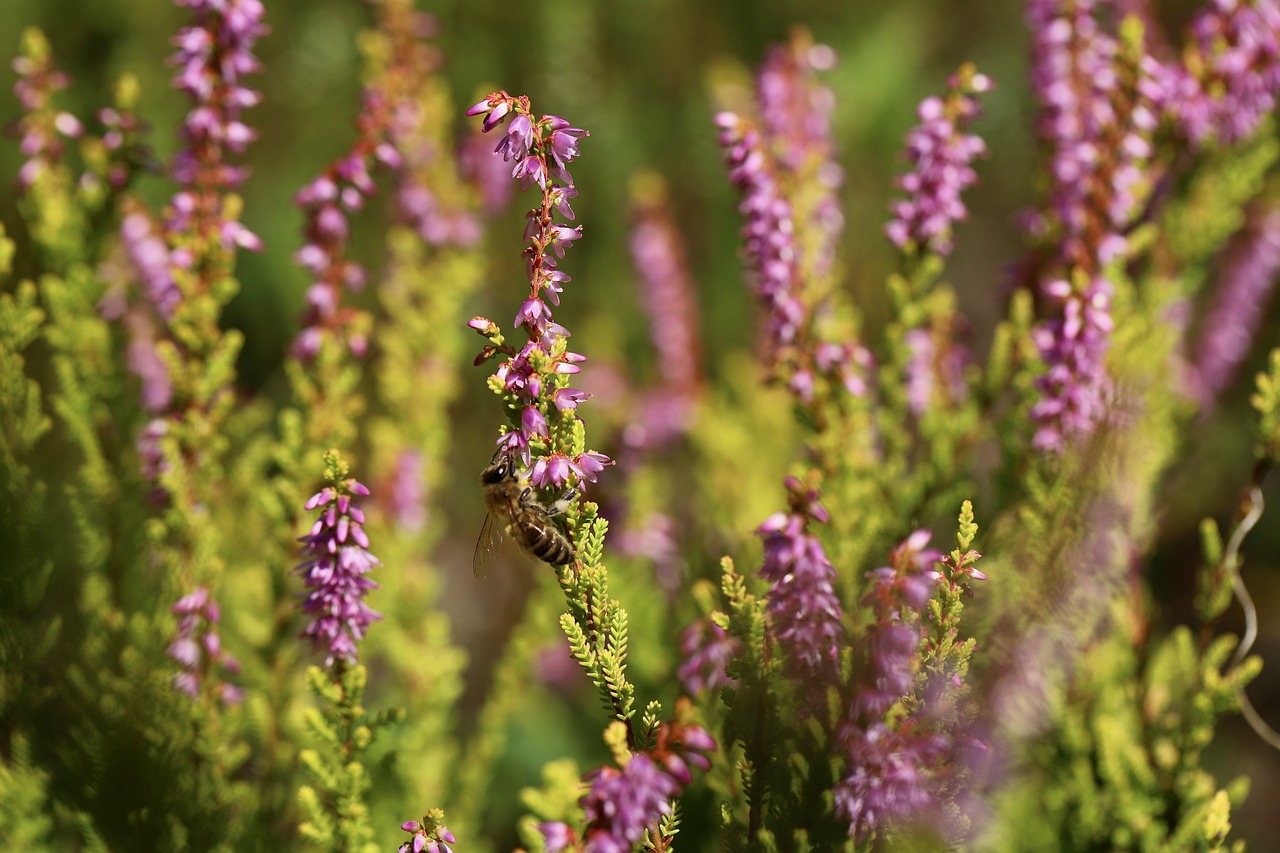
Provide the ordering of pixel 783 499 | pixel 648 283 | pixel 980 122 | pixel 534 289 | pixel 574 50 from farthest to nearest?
1. pixel 980 122
2. pixel 574 50
3. pixel 648 283
4. pixel 783 499
5. pixel 534 289

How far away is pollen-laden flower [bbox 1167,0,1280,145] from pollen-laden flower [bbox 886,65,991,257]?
59cm

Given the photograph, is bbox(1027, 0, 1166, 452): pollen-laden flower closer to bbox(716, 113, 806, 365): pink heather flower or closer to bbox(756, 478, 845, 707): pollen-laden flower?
bbox(716, 113, 806, 365): pink heather flower

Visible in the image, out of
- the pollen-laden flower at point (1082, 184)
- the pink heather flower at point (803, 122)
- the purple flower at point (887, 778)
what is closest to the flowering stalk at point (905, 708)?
the purple flower at point (887, 778)

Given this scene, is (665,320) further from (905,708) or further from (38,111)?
(905,708)

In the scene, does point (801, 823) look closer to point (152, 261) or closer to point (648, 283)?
point (152, 261)

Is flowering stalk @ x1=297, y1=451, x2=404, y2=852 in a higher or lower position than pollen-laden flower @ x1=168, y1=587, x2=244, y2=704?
lower

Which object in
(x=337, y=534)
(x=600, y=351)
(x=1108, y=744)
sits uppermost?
(x=600, y=351)

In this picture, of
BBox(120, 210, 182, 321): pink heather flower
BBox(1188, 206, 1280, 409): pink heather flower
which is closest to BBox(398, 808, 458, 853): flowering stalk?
BBox(120, 210, 182, 321): pink heather flower

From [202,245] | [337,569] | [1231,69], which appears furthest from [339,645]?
[1231,69]

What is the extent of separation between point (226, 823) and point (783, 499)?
153 centimetres

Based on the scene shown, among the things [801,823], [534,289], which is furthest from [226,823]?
[534,289]

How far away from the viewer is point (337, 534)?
146 centimetres

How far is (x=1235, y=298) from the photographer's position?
3.24m

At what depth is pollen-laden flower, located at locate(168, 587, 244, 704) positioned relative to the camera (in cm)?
196
